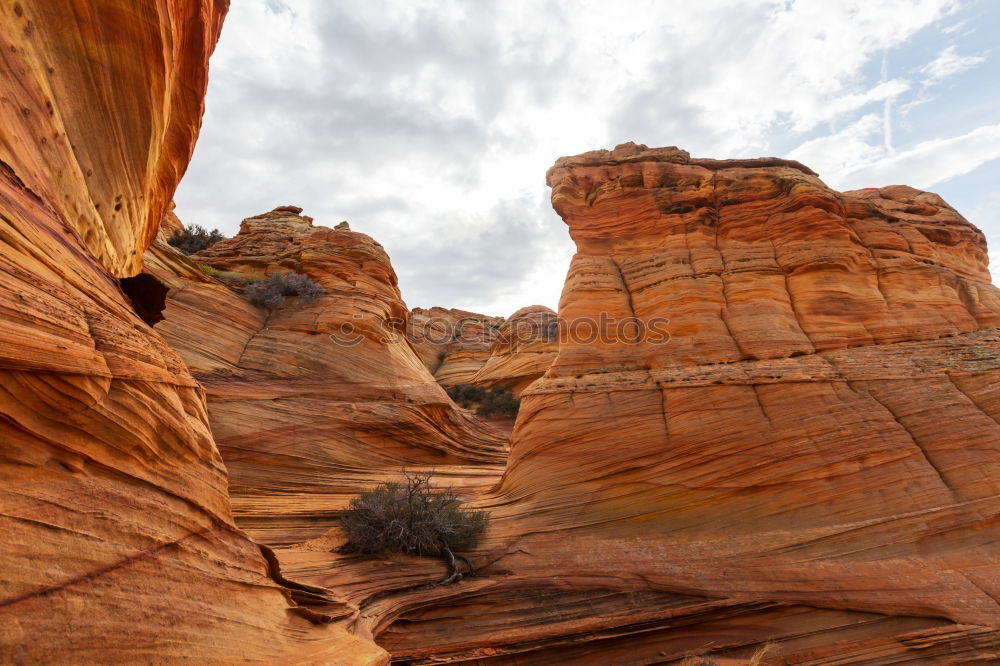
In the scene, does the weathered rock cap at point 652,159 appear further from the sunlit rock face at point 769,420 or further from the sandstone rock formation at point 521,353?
the sandstone rock formation at point 521,353

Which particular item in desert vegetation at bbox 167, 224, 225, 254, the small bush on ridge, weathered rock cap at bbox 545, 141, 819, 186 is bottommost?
the small bush on ridge

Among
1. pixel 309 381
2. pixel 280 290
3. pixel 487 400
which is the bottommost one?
pixel 309 381

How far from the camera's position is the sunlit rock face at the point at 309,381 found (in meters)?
11.7

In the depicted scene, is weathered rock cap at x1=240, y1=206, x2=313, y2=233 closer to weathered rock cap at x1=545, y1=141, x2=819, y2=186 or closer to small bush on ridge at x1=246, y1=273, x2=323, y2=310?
small bush on ridge at x1=246, y1=273, x2=323, y2=310

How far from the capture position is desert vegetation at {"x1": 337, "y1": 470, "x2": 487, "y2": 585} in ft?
26.7

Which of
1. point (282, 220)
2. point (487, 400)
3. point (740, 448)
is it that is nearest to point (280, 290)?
point (282, 220)

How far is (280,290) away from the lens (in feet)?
57.7

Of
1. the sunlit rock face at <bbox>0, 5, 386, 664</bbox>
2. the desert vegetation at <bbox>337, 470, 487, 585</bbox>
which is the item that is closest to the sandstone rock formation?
the desert vegetation at <bbox>337, 470, 487, 585</bbox>

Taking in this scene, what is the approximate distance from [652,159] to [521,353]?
18.2 metres

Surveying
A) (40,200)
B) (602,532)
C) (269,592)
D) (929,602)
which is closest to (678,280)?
(602,532)

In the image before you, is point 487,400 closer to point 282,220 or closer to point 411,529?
point 282,220

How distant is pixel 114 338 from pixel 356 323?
1361 centimetres

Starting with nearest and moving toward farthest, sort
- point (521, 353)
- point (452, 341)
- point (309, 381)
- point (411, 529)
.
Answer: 1. point (411, 529)
2. point (309, 381)
3. point (521, 353)
4. point (452, 341)

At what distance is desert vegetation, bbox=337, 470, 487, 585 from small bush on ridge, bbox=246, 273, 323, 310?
10720mm
